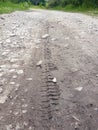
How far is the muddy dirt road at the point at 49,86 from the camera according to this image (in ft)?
9.12

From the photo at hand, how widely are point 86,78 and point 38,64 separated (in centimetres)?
110

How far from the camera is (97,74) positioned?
4066 millimetres

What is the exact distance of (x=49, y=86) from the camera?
3613 mm

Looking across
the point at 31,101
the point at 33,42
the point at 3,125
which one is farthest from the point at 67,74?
the point at 33,42

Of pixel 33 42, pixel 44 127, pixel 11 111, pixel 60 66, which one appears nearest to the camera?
pixel 44 127

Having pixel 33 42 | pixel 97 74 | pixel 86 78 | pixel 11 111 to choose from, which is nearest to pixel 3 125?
pixel 11 111

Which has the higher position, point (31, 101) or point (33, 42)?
point (31, 101)

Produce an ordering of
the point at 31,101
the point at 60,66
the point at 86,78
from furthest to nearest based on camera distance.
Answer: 1. the point at 60,66
2. the point at 86,78
3. the point at 31,101

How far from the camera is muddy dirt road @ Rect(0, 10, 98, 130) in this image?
278 centimetres

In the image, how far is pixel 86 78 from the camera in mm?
3887

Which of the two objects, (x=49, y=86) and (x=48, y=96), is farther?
(x=49, y=86)

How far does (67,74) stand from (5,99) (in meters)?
1.23

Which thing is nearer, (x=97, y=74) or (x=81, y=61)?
(x=97, y=74)

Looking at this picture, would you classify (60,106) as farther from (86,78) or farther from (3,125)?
(86,78)
